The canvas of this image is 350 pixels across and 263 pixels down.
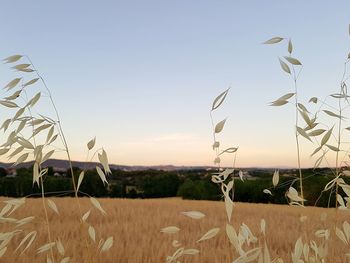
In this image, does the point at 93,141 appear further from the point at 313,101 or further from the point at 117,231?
the point at 117,231

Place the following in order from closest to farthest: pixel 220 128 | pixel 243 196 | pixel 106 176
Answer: pixel 220 128 < pixel 106 176 < pixel 243 196

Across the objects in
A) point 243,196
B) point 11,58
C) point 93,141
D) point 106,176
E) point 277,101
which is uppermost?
point 11,58

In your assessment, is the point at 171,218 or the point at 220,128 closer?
the point at 220,128

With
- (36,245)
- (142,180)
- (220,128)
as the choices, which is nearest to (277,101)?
(220,128)

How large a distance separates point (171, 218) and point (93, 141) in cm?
440

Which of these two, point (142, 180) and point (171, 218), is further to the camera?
point (142, 180)

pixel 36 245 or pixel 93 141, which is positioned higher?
pixel 93 141

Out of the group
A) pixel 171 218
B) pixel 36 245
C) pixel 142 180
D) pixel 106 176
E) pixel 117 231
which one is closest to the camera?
pixel 106 176

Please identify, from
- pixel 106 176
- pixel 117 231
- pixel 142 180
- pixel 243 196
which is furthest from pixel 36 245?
pixel 142 180

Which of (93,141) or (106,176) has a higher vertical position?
(93,141)

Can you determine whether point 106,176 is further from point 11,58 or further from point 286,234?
point 286,234

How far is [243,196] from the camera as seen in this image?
71.9 feet

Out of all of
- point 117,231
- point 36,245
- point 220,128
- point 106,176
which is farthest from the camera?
point 117,231

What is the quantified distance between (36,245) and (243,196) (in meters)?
19.0
